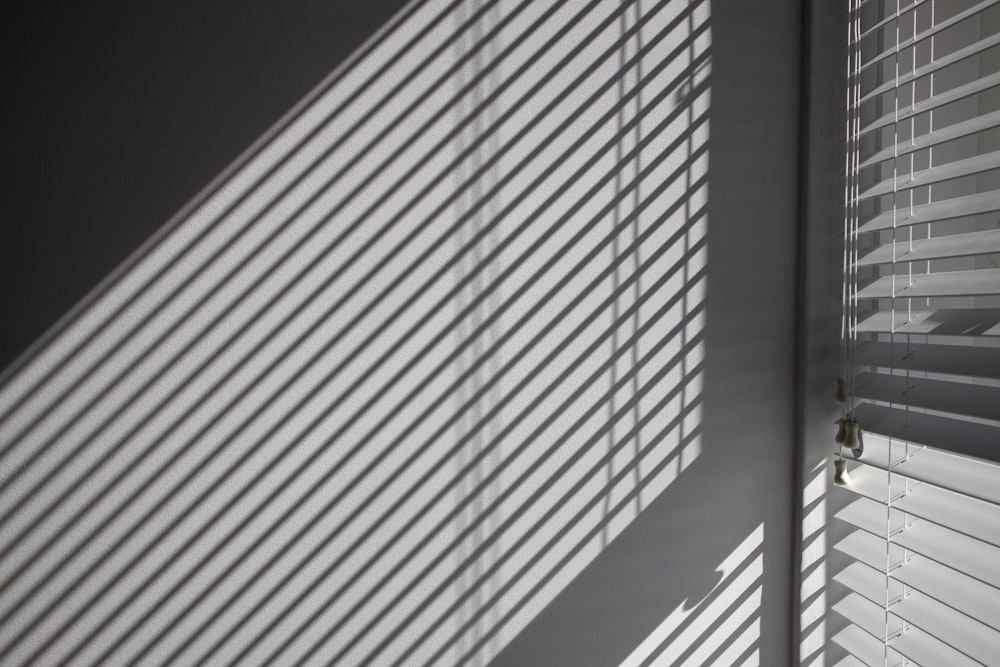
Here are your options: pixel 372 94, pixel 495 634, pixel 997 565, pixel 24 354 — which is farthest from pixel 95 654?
pixel 997 565

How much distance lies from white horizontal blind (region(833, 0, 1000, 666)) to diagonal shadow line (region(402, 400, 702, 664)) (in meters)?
0.24

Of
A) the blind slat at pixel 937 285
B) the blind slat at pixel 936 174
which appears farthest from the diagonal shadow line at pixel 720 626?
the blind slat at pixel 936 174

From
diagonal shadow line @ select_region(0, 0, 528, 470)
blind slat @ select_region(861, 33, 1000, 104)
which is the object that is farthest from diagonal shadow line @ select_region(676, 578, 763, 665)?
diagonal shadow line @ select_region(0, 0, 528, 470)

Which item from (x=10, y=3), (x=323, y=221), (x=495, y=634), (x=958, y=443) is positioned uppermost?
(x=10, y=3)

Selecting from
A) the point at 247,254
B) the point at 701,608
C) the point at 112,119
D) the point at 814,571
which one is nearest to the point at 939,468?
the point at 814,571

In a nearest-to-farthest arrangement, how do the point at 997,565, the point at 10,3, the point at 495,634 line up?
the point at 997,565, the point at 10,3, the point at 495,634

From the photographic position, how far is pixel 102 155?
898 mm

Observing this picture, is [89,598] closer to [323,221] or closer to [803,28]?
[323,221]

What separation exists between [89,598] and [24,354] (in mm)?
315

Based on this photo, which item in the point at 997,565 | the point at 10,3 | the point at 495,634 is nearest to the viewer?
the point at 997,565

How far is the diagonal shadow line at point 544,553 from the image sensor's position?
98cm

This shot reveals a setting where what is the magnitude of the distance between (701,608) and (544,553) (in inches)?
9.6

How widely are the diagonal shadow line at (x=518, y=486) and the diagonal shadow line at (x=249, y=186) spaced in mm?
420

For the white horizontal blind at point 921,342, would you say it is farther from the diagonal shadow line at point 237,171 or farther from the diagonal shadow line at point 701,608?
the diagonal shadow line at point 237,171
